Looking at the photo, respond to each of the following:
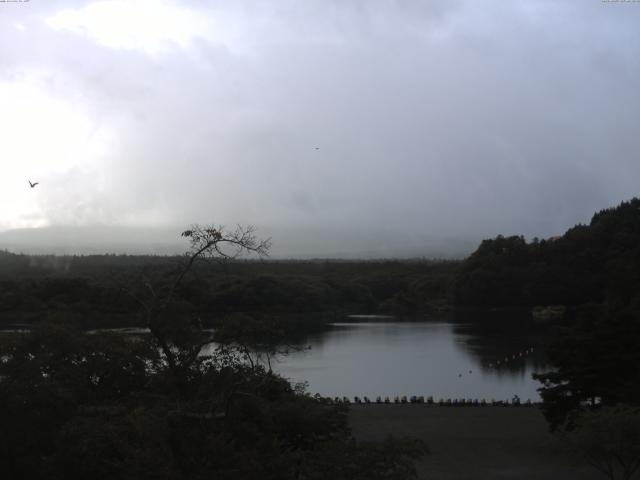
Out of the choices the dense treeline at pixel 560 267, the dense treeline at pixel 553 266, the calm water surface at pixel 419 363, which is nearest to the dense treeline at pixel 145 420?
the calm water surface at pixel 419 363

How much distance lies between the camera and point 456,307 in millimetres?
69562

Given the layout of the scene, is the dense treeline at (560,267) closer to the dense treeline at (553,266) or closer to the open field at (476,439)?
the dense treeline at (553,266)

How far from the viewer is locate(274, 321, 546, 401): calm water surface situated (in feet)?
96.5

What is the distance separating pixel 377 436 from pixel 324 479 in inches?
464

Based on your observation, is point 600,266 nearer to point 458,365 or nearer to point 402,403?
point 458,365

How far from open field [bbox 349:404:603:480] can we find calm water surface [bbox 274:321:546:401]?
573 centimetres

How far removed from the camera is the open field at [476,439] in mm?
14281

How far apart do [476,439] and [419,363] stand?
18.7 metres

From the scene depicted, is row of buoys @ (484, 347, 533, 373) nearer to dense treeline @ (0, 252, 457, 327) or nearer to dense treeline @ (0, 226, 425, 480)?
dense treeline @ (0, 252, 457, 327)

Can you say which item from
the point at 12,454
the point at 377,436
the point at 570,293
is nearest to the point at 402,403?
the point at 377,436

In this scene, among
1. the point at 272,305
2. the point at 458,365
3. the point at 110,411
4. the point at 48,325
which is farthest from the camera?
the point at 272,305

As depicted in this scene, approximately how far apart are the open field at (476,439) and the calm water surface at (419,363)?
573 cm

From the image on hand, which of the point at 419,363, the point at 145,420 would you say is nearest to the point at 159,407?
the point at 145,420

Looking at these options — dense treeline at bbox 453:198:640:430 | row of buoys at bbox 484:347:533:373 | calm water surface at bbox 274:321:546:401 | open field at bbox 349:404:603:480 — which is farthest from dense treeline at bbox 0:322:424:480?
dense treeline at bbox 453:198:640:430
